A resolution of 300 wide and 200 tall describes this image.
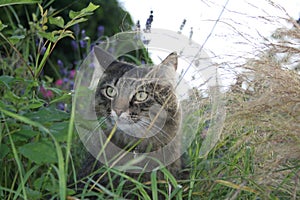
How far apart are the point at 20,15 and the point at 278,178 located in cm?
317

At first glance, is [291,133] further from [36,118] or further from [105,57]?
[105,57]

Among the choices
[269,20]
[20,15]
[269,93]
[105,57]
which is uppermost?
[269,20]

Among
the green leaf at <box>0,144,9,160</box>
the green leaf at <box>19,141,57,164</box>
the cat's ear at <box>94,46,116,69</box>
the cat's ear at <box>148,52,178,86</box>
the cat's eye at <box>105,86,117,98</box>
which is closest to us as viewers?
the green leaf at <box>19,141,57,164</box>

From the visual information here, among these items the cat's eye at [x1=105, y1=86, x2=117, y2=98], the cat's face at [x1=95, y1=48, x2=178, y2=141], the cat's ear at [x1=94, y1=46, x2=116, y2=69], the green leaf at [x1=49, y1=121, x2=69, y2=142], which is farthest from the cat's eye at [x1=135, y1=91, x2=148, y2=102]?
the green leaf at [x1=49, y1=121, x2=69, y2=142]

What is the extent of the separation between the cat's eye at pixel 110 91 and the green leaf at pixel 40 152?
1.75ft

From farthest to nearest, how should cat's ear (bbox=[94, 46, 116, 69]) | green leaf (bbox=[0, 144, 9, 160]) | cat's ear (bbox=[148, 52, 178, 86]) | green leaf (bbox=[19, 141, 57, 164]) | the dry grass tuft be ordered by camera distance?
cat's ear (bbox=[94, 46, 116, 69]) → cat's ear (bbox=[148, 52, 178, 86]) → green leaf (bbox=[0, 144, 9, 160]) → the dry grass tuft → green leaf (bbox=[19, 141, 57, 164])

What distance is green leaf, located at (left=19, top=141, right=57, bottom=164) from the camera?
1.25m

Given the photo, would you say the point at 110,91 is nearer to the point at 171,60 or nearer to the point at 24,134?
the point at 171,60

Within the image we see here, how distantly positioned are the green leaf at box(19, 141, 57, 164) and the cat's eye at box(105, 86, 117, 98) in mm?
535

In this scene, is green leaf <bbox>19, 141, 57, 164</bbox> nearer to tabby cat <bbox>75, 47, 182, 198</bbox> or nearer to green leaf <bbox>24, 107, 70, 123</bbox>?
green leaf <bbox>24, 107, 70, 123</bbox>

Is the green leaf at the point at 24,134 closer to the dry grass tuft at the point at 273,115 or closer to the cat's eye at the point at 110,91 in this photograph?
the cat's eye at the point at 110,91

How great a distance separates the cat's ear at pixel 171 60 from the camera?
1713 mm

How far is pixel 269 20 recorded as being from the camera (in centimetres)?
157

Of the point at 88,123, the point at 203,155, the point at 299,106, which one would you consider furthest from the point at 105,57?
the point at 299,106
